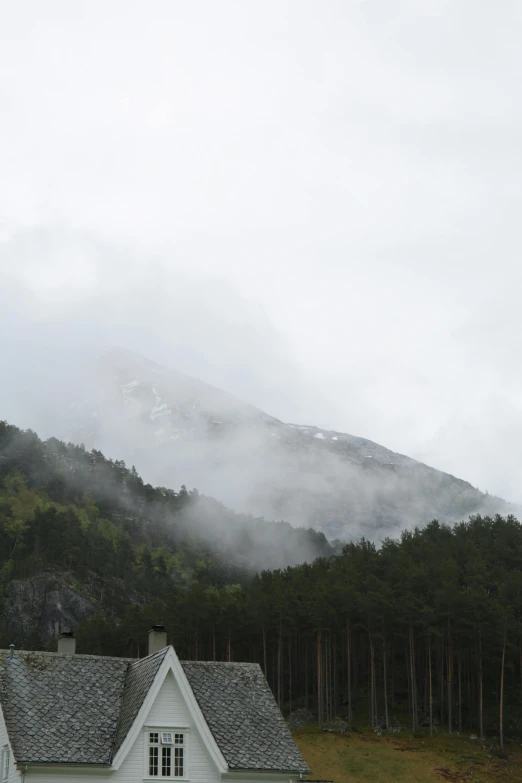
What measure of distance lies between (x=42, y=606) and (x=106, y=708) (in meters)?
165

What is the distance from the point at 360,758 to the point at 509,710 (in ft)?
55.4

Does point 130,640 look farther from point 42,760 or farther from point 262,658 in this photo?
point 42,760

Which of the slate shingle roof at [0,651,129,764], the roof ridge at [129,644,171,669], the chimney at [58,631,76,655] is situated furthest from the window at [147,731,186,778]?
the chimney at [58,631,76,655]

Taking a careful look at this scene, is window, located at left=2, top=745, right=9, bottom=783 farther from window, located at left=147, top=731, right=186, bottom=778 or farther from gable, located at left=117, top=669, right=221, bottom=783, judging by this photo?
window, located at left=147, top=731, right=186, bottom=778

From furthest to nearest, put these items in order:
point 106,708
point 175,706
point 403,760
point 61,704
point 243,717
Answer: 1. point 403,760
2. point 243,717
3. point 106,708
4. point 61,704
5. point 175,706

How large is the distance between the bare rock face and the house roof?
513 ft

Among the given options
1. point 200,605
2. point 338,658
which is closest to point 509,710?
point 338,658

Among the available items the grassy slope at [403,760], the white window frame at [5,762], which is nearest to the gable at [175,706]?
the white window frame at [5,762]

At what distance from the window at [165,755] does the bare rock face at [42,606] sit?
160m

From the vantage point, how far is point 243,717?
128 feet

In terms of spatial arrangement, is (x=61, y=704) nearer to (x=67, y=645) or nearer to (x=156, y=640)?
(x=67, y=645)

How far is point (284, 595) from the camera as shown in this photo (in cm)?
10906

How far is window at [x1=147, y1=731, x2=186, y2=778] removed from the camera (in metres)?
35.9

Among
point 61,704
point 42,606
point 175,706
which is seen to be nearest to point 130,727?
point 175,706
